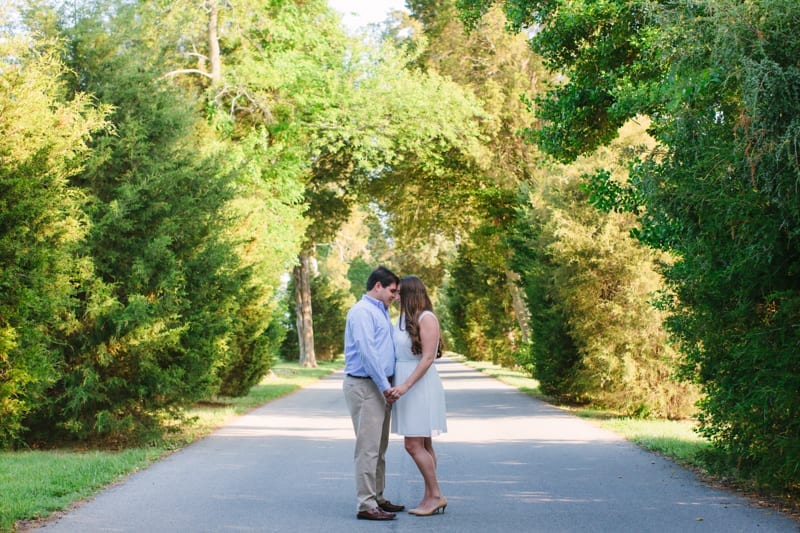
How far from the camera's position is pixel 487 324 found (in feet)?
168

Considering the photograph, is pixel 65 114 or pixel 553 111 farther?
pixel 553 111

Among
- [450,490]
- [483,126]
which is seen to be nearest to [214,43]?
[483,126]

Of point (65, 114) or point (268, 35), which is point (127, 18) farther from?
point (268, 35)

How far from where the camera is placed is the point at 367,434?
7910 millimetres

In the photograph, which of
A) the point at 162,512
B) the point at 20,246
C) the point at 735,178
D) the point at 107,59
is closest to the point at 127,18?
Result: the point at 107,59

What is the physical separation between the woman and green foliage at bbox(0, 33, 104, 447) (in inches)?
130

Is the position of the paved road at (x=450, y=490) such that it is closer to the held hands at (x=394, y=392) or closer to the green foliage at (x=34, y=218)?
the held hands at (x=394, y=392)

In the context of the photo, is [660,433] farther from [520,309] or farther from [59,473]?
[520,309]

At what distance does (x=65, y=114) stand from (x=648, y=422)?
11.7 metres

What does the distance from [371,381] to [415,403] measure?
0.44 meters

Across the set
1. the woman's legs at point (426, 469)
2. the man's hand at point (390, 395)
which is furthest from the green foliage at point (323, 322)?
the man's hand at point (390, 395)

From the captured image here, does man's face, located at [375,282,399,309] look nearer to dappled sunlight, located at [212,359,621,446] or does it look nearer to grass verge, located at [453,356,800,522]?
grass verge, located at [453,356,800,522]

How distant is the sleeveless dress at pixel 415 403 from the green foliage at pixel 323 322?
5020 cm

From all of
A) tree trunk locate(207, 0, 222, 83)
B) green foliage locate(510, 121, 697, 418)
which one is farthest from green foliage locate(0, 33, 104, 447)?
tree trunk locate(207, 0, 222, 83)
